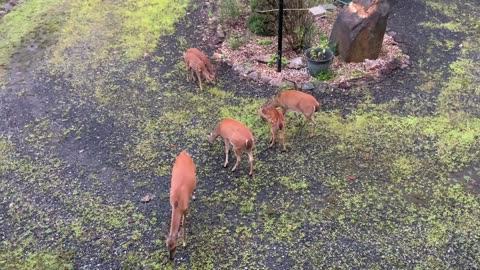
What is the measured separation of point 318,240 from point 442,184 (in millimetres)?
1618

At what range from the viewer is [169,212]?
534cm

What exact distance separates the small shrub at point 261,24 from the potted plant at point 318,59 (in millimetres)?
1049

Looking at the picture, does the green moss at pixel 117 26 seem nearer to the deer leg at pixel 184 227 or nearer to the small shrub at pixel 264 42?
the small shrub at pixel 264 42

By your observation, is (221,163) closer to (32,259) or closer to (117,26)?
(32,259)

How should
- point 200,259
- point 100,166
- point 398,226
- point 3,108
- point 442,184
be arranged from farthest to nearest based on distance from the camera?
point 3,108
point 100,166
point 442,184
point 398,226
point 200,259

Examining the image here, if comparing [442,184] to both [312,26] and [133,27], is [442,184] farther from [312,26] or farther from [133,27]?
[133,27]

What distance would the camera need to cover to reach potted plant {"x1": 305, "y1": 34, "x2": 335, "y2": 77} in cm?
736

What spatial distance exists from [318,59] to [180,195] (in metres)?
3.55

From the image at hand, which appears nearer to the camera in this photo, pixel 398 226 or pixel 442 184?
pixel 398 226

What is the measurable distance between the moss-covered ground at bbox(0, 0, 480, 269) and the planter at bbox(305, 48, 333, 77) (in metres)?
0.47

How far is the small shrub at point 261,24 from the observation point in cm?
834

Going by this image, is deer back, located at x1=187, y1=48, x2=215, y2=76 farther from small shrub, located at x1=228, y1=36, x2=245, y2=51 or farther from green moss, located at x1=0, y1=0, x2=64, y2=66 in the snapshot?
green moss, located at x1=0, y1=0, x2=64, y2=66

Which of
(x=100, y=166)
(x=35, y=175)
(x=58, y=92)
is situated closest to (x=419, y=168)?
(x=100, y=166)

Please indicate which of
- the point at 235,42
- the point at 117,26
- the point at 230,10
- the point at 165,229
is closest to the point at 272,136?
the point at 165,229
